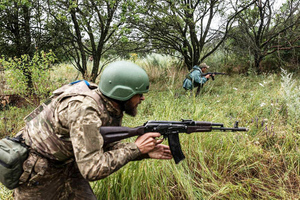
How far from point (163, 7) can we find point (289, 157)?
242 inches

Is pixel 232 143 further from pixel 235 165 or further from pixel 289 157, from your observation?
pixel 289 157

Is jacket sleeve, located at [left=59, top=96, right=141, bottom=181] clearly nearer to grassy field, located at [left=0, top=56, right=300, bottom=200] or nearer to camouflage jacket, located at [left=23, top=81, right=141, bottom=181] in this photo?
camouflage jacket, located at [left=23, top=81, right=141, bottom=181]

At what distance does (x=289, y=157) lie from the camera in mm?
2650

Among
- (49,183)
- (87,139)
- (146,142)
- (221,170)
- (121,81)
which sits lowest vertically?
(221,170)

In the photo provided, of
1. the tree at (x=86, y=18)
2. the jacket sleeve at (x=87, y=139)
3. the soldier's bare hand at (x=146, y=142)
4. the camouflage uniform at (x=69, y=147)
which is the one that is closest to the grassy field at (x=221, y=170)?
the camouflage uniform at (x=69, y=147)

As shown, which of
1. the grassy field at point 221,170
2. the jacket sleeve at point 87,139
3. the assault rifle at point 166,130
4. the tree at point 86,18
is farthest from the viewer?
the tree at point 86,18

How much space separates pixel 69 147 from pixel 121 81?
2.00 ft

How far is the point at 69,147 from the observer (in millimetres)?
1646

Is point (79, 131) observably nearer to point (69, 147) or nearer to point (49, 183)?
point (69, 147)

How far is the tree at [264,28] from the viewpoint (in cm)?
815

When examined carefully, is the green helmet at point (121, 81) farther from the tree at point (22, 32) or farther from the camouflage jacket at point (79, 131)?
the tree at point (22, 32)

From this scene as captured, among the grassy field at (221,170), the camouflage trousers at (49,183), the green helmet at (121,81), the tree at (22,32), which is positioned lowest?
the grassy field at (221,170)

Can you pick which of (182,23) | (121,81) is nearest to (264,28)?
(182,23)

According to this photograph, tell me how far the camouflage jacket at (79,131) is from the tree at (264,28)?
8150mm
